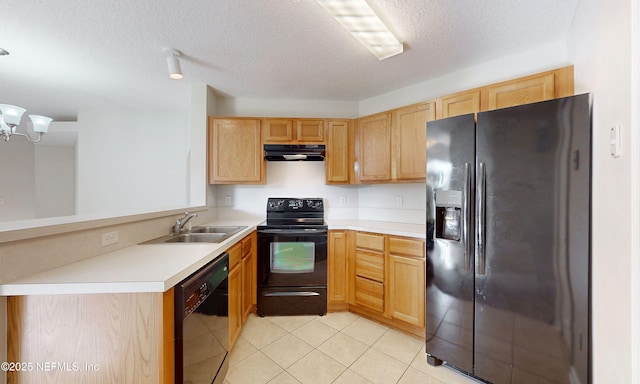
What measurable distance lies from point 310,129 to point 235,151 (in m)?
0.93

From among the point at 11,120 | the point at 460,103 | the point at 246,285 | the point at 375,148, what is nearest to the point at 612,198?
the point at 460,103

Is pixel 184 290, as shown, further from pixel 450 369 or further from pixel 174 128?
pixel 174 128

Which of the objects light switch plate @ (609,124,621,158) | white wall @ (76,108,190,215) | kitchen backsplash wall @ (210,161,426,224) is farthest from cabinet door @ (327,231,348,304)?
white wall @ (76,108,190,215)

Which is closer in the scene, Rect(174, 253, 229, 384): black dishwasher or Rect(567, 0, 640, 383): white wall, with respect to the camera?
Rect(567, 0, 640, 383): white wall

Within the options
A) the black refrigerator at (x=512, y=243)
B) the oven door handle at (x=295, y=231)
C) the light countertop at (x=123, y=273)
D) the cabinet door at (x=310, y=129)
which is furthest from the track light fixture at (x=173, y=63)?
the black refrigerator at (x=512, y=243)

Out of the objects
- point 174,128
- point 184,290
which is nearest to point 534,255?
point 184,290

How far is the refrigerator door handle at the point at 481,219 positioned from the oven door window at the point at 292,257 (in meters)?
1.43

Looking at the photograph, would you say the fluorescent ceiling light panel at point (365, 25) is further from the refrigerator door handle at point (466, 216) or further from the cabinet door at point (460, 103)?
the refrigerator door handle at point (466, 216)

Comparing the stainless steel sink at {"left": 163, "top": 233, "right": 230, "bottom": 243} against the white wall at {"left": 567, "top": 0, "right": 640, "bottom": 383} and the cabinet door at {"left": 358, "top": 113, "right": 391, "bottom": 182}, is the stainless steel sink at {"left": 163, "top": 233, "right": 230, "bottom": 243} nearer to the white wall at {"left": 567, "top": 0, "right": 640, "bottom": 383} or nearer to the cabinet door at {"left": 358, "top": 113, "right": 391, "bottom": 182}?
the cabinet door at {"left": 358, "top": 113, "right": 391, "bottom": 182}

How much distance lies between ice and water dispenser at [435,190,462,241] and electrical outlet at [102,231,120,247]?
6.85 feet

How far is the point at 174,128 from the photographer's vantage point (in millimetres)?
3631

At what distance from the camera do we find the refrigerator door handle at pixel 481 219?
1.45 m

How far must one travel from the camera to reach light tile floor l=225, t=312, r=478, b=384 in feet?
5.16

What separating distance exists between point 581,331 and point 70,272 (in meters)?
2.45
